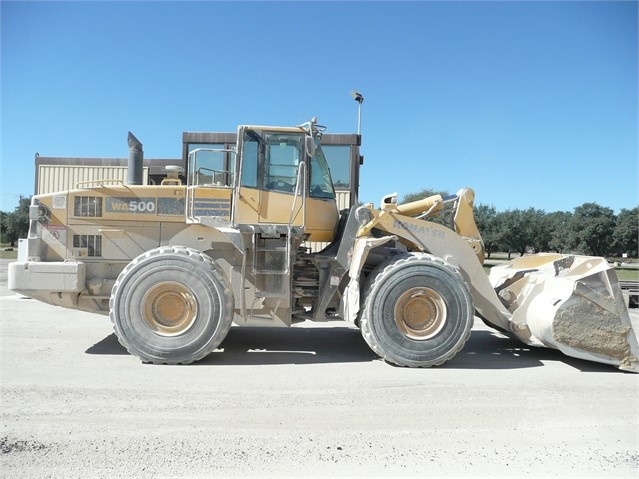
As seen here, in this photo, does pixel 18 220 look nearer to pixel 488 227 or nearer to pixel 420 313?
pixel 488 227

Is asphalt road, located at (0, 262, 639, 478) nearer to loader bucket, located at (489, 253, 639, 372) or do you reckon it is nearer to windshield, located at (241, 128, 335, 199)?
loader bucket, located at (489, 253, 639, 372)

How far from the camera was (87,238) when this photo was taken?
648 cm

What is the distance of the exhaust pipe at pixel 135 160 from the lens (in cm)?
703

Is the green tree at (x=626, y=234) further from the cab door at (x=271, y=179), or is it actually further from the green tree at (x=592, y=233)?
the cab door at (x=271, y=179)

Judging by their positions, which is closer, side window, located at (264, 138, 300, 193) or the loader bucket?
the loader bucket

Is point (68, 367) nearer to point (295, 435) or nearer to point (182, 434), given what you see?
point (182, 434)

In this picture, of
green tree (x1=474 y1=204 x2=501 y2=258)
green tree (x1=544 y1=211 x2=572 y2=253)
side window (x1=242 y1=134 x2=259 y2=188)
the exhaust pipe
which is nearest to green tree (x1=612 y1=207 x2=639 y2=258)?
green tree (x1=544 y1=211 x2=572 y2=253)

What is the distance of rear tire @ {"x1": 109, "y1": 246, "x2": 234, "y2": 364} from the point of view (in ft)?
18.9

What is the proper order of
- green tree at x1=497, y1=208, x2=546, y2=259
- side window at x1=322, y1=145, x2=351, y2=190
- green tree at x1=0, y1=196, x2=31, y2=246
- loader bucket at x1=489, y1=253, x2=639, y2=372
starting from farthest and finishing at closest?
green tree at x1=497, y1=208, x2=546, y2=259 → green tree at x1=0, y1=196, x2=31, y2=246 → side window at x1=322, y1=145, x2=351, y2=190 → loader bucket at x1=489, y1=253, x2=639, y2=372

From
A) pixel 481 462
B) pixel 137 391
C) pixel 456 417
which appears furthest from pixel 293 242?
pixel 481 462

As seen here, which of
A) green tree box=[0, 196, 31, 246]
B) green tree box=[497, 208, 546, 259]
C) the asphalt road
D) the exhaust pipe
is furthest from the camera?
green tree box=[497, 208, 546, 259]

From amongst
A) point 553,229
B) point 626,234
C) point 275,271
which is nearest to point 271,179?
point 275,271

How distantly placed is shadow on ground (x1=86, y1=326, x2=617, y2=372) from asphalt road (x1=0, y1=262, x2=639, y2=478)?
51 millimetres

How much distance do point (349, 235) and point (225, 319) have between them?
78.2 inches
